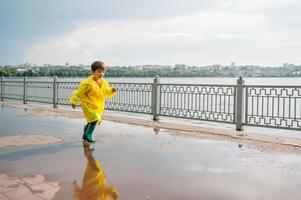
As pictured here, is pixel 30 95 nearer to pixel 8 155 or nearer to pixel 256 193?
pixel 8 155

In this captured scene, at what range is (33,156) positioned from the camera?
5660 millimetres

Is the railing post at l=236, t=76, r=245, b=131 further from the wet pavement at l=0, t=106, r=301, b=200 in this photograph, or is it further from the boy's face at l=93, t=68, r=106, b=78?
the boy's face at l=93, t=68, r=106, b=78

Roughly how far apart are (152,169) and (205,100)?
5.92 metres

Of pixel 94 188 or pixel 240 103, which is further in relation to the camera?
pixel 240 103

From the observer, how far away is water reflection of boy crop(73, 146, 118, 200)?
12.3 ft

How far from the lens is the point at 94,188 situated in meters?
4.04

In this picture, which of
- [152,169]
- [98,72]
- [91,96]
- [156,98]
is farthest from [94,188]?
[156,98]

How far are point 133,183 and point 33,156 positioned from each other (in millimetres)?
2249

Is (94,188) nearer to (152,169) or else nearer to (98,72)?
(152,169)

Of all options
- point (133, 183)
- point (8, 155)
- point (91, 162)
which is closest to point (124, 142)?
point (91, 162)

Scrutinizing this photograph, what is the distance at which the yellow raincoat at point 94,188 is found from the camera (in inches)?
147

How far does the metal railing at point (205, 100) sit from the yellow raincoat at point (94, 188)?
5180 millimetres

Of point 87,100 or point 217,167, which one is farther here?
point 87,100

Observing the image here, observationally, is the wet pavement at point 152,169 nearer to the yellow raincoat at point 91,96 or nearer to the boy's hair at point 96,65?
the yellow raincoat at point 91,96
